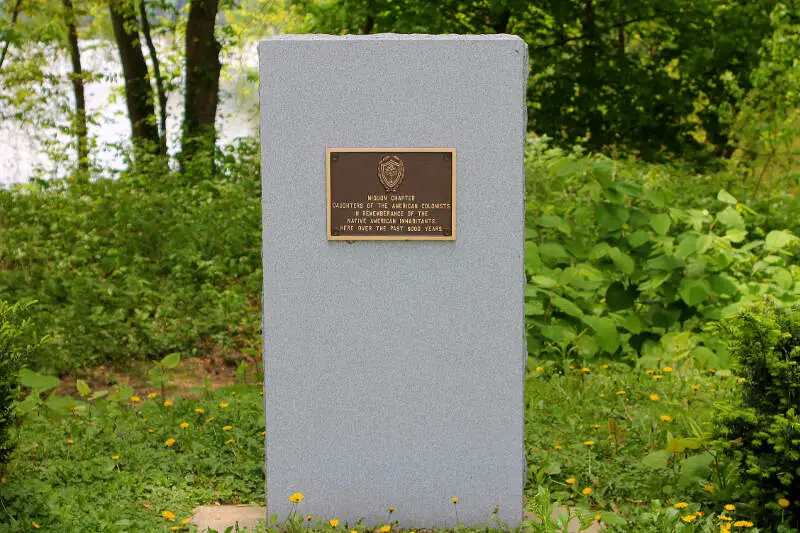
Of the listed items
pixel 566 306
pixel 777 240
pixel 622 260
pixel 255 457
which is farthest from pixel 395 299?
pixel 777 240

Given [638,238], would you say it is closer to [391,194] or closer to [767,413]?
[767,413]

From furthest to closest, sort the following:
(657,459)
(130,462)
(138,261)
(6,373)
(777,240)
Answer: (138,261) → (777,240) → (130,462) → (657,459) → (6,373)

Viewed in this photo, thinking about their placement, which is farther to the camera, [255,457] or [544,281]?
[544,281]

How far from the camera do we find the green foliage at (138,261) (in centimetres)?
725

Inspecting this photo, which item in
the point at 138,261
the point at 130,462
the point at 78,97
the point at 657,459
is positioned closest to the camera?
the point at 657,459

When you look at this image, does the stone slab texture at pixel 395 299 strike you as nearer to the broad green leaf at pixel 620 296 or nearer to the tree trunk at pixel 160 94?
the broad green leaf at pixel 620 296

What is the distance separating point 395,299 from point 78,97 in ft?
45.4

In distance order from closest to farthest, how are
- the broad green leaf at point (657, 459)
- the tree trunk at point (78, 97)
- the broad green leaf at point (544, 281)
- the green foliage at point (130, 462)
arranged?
the green foliage at point (130, 462) → the broad green leaf at point (657, 459) → the broad green leaf at point (544, 281) → the tree trunk at point (78, 97)

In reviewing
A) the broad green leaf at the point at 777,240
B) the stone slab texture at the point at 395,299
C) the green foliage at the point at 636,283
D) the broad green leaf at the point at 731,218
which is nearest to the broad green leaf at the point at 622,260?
the green foliage at the point at 636,283

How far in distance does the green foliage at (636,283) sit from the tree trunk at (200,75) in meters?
6.58

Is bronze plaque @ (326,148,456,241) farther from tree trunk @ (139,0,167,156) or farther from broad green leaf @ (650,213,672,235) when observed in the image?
tree trunk @ (139,0,167,156)

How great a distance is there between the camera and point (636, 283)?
6.59 meters

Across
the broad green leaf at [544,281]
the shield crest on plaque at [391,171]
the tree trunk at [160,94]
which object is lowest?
the broad green leaf at [544,281]

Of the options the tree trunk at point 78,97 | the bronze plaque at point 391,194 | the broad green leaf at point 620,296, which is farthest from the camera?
the tree trunk at point 78,97
